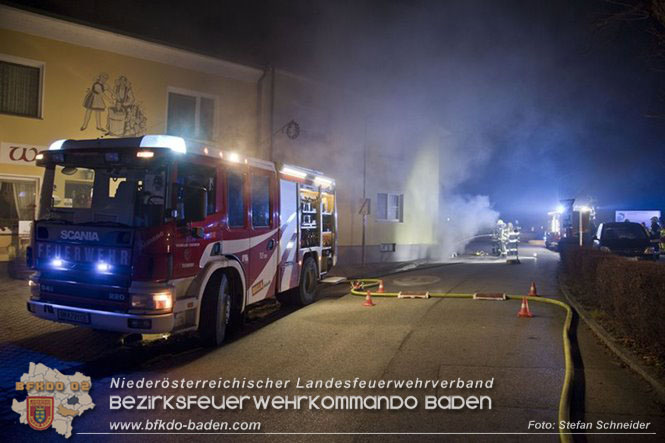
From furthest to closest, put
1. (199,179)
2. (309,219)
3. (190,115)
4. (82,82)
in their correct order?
(190,115), (82,82), (309,219), (199,179)

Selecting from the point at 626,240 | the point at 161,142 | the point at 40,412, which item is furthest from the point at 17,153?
the point at 626,240

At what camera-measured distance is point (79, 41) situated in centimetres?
1174

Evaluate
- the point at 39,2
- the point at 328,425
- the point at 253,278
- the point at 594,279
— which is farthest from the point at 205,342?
the point at 39,2

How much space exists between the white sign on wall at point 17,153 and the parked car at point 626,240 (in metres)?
14.1

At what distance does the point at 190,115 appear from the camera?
45.4ft

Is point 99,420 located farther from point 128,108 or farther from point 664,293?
point 128,108

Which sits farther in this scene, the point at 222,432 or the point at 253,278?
the point at 253,278

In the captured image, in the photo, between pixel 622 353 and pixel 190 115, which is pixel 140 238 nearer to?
pixel 622 353

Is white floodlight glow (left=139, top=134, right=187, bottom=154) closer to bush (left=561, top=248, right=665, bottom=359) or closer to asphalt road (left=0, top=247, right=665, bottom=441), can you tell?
asphalt road (left=0, top=247, right=665, bottom=441)

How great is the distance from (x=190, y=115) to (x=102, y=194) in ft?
28.0

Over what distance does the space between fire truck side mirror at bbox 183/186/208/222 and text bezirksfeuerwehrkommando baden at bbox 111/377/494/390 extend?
182cm

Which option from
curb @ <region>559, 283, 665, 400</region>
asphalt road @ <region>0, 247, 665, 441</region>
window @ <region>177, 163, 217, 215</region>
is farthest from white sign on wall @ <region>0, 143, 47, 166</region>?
curb @ <region>559, 283, 665, 400</region>

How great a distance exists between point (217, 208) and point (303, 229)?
10.7 feet

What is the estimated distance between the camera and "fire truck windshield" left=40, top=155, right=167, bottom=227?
5.46m
